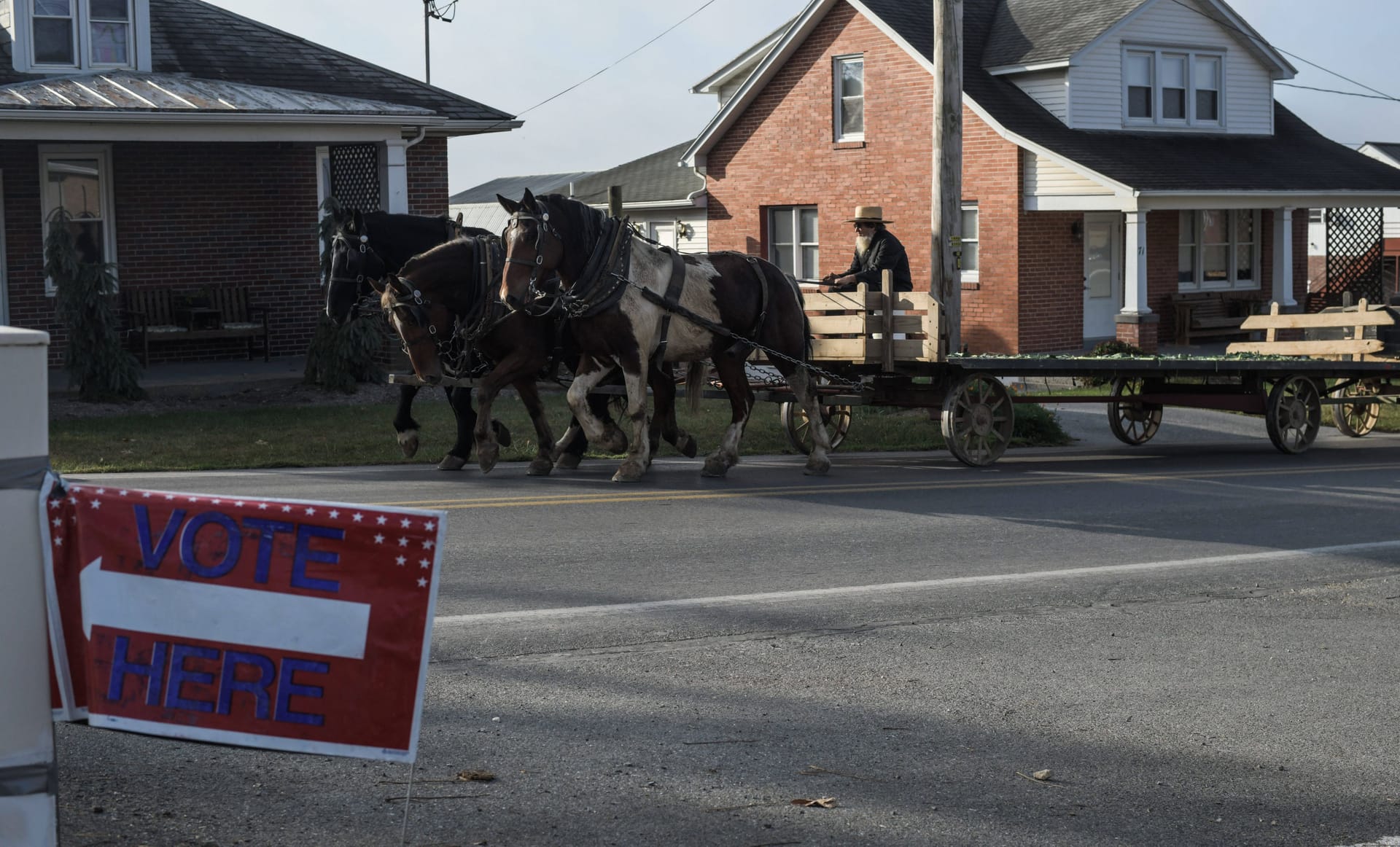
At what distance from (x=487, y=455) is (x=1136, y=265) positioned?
61.1ft

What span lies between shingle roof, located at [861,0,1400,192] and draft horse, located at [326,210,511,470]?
17.2 m

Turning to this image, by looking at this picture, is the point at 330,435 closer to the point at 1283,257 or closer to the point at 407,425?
the point at 407,425

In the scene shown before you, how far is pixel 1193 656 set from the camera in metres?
7.02

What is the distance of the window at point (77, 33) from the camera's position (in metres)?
20.5

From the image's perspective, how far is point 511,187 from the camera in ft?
205

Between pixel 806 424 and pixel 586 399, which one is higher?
pixel 586 399

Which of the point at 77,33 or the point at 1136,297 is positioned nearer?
the point at 77,33

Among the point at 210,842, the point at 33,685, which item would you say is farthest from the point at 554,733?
the point at 33,685

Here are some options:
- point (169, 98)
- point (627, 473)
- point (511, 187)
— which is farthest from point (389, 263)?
point (511, 187)

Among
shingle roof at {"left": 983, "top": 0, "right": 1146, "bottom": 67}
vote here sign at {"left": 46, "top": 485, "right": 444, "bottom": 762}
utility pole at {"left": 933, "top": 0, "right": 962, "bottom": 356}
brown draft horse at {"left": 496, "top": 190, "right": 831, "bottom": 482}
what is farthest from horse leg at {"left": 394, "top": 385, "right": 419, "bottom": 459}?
shingle roof at {"left": 983, "top": 0, "right": 1146, "bottom": 67}

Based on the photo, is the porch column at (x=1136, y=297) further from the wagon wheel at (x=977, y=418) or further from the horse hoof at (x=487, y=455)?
the horse hoof at (x=487, y=455)

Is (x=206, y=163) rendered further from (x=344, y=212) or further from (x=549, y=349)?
(x=549, y=349)

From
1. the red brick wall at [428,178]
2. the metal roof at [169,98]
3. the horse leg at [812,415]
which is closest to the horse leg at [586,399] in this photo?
the horse leg at [812,415]

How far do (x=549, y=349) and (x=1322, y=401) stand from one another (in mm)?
8139
